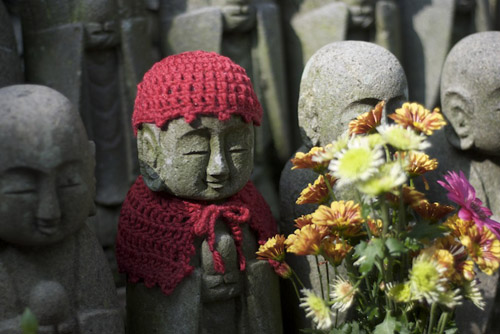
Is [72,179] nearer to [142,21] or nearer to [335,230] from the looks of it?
[335,230]

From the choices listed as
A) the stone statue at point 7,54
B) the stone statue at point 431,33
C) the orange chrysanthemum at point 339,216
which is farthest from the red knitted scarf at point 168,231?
the stone statue at point 431,33

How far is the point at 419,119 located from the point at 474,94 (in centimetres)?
75

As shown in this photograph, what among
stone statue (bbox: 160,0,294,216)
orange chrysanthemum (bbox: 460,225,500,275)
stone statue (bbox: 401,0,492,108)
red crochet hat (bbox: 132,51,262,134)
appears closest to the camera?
orange chrysanthemum (bbox: 460,225,500,275)

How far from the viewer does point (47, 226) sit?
1.78 metres

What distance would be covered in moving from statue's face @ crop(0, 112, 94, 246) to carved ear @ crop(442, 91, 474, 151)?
1.19 metres

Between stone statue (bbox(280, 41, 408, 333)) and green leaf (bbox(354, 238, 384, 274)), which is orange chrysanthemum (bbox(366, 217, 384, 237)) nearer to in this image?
green leaf (bbox(354, 238, 384, 274))

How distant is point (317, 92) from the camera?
226cm

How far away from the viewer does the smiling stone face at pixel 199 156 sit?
77.7 inches

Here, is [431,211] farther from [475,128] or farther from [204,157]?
[475,128]

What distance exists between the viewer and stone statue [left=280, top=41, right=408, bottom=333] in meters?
2.19

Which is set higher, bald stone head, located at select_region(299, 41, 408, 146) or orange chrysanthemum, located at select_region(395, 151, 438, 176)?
bald stone head, located at select_region(299, 41, 408, 146)

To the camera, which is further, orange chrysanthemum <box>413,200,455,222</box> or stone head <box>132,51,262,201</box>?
stone head <box>132,51,262,201</box>

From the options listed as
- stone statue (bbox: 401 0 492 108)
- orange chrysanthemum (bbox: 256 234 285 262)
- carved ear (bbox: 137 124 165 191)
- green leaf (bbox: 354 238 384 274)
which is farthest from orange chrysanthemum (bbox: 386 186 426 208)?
stone statue (bbox: 401 0 492 108)

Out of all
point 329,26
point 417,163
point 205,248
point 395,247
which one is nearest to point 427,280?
point 395,247
